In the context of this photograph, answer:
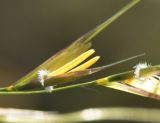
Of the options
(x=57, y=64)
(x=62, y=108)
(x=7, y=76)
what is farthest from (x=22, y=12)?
(x=57, y=64)

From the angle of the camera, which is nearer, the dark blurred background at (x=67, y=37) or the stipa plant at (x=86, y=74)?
the stipa plant at (x=86, y=74)

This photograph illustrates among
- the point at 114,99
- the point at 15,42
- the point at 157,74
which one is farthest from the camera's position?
the point at 15,42

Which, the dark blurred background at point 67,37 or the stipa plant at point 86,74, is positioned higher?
the dark blurred background at point 67,37

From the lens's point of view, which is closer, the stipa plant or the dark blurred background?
the stipa plant

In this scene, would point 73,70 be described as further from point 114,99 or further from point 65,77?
point 114,99

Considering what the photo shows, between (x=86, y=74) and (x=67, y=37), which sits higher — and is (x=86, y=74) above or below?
below

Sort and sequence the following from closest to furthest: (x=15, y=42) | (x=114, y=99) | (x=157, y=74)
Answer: (x=157, y=74) → (x=114, y=99) → (x=15, y=42)

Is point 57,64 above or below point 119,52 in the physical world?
below

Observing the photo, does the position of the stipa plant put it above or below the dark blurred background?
below
